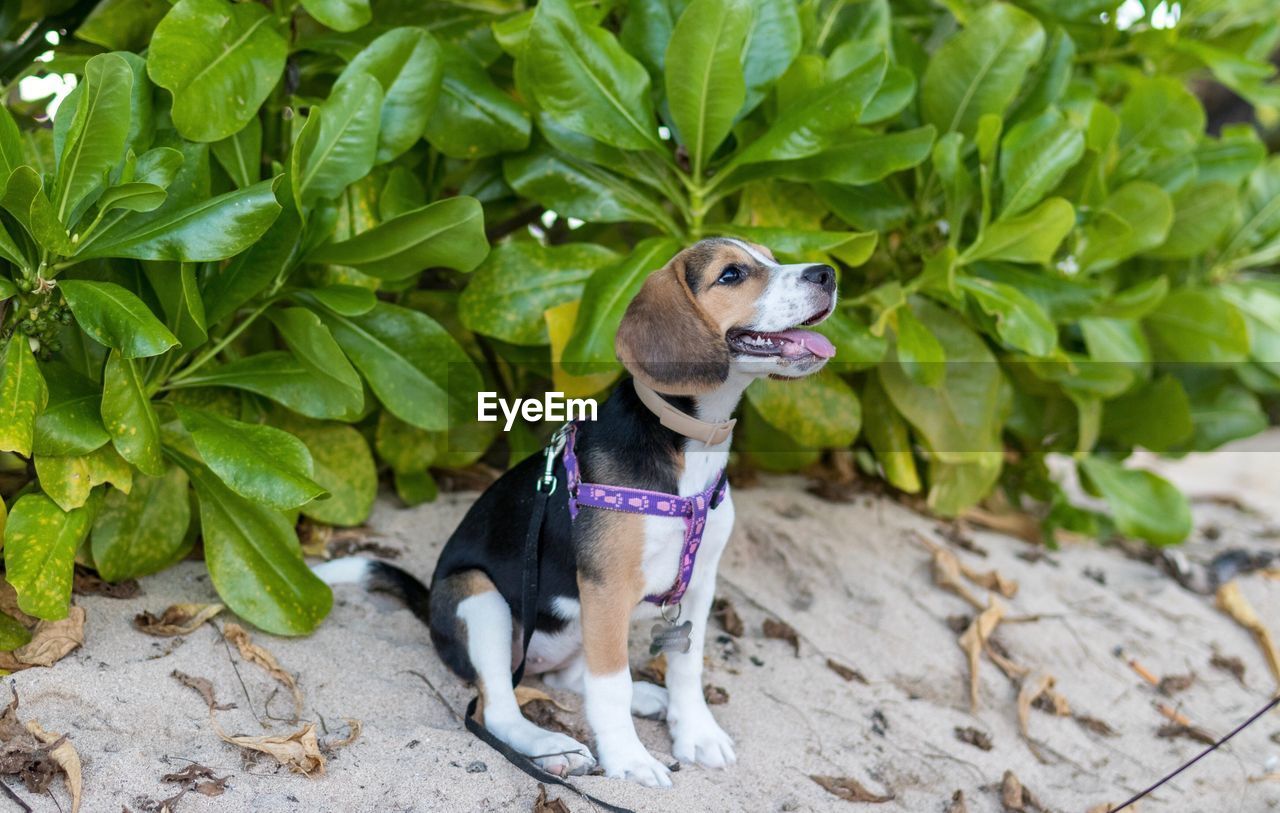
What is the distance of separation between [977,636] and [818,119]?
202 centimetres

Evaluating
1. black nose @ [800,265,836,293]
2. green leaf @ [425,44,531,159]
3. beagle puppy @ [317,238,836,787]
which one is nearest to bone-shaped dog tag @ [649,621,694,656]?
beagle puppy @ [317,238,836,787]

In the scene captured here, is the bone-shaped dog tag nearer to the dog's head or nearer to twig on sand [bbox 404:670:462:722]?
twig on sand [bbox 404:670:462:722]

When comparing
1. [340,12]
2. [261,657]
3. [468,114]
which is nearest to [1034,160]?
[468,114]

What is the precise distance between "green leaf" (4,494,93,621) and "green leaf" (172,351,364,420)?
0.66m

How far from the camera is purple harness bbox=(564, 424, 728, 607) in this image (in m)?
2.85

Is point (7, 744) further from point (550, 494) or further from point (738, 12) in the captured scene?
point (738, 12)

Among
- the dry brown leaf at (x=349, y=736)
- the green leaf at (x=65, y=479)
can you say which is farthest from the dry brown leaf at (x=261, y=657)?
the green leaf at (x=65, y=479)

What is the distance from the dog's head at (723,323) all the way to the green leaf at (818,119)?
868 mm

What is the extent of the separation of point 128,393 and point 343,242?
2.67 ft

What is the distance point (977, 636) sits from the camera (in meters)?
4.09

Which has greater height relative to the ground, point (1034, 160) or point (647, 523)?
point (1034, 160)

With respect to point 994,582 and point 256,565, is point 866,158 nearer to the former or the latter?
point 994,582

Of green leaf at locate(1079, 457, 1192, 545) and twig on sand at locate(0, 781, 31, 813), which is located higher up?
twig on sand at locate(0, 781, 31, 813)

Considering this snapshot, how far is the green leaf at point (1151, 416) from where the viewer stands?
5.27 m
